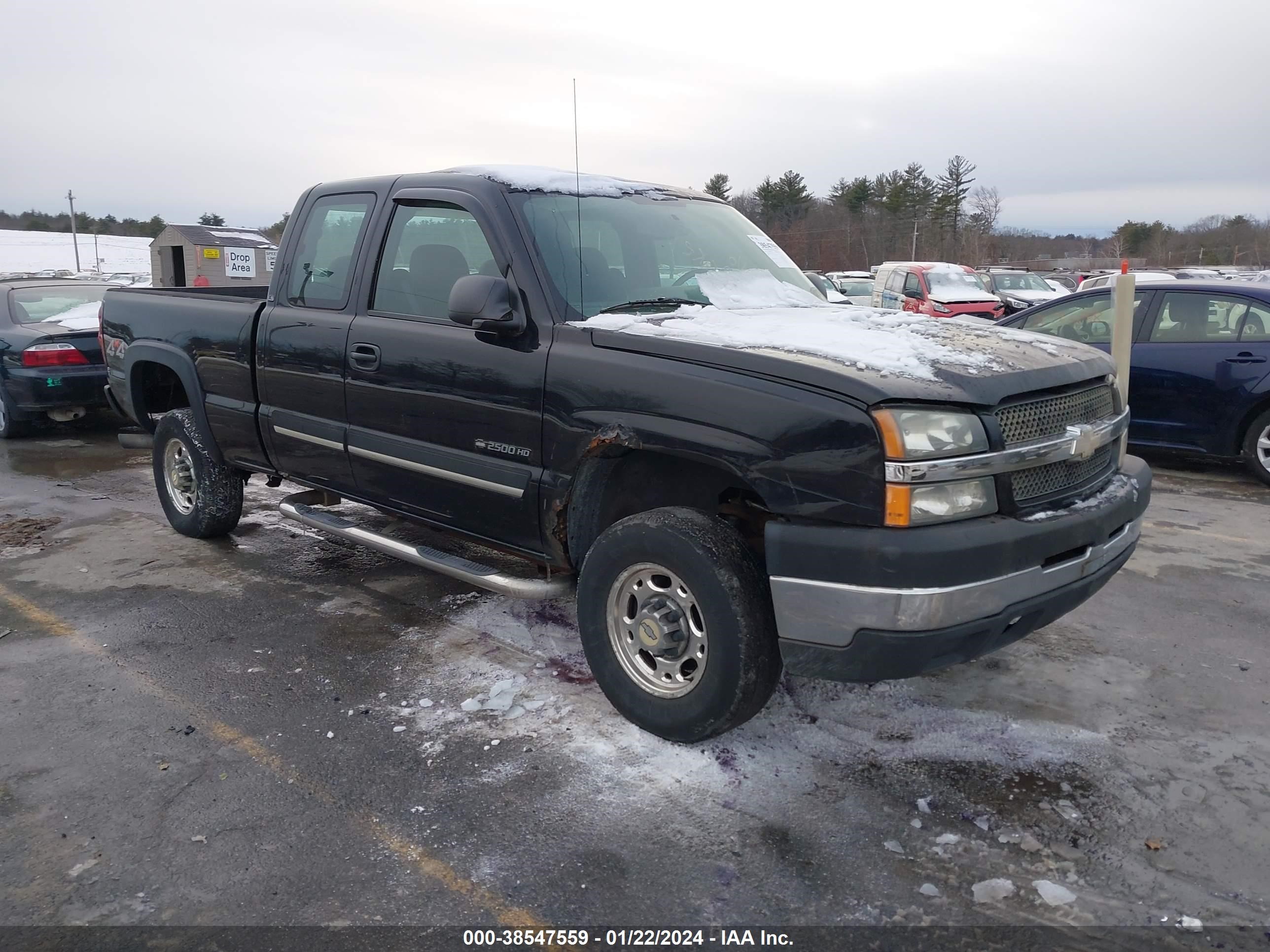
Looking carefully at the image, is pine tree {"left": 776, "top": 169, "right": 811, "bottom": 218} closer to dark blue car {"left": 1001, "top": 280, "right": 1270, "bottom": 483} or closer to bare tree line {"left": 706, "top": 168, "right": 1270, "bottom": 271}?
bare tree line {"left": 706, "top": 168, "right": 1270, "bottom": 271}

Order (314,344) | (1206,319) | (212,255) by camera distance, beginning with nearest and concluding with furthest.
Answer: (314,344)
(1206,319)
(212,255)

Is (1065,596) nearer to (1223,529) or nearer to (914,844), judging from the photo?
(914,844)

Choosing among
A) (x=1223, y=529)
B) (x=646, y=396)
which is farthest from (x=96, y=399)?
(x=1223, y=529)

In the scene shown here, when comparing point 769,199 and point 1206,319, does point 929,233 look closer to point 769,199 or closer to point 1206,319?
point 769,199

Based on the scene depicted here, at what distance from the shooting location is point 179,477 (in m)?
6.07

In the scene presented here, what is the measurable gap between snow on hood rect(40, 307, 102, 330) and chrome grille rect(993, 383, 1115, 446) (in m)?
9.08

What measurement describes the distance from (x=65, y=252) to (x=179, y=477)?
216ft

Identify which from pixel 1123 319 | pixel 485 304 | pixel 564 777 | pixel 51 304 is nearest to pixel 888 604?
pixel 564 777

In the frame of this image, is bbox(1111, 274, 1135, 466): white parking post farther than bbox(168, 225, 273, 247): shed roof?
No

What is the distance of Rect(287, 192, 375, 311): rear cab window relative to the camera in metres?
4.59

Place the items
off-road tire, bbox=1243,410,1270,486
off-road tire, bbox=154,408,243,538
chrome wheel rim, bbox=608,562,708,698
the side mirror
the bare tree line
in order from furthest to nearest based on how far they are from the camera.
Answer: the bare tree line, off-road tire, bbox=1243,410,1270,486, off-road tire, bbox=154,408,243,538, the side mirror, chrome wheel rim, bbox=608,562,708,698

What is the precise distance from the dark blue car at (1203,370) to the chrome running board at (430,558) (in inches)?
204

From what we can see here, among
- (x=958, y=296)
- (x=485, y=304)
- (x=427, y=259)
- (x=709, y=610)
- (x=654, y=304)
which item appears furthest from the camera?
(x=958, y=296)

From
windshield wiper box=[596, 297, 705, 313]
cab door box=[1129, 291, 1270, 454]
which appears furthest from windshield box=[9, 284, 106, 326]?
cab door box=[1129, 291, 1270, 454]
